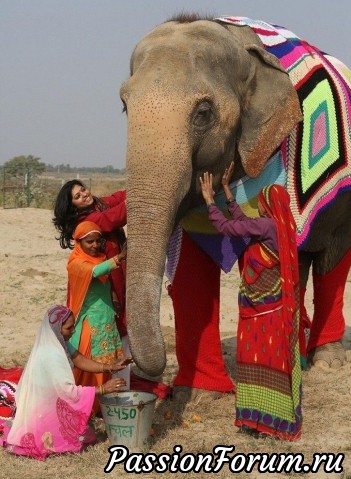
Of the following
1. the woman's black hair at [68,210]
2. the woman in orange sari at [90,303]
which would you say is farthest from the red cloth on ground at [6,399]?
the woman's black hair at [68,210]

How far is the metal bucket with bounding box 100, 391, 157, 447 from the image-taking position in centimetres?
456

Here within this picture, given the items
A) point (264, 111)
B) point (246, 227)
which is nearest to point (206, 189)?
point (246, 227)

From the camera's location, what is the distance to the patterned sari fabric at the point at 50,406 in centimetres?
470

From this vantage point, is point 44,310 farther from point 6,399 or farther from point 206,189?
point 206,189

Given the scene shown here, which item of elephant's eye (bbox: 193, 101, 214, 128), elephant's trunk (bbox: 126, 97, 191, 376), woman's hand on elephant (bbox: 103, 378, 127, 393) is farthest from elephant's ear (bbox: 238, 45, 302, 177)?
woman's hand on elephant (bbox: 103, 378, 127, 393)

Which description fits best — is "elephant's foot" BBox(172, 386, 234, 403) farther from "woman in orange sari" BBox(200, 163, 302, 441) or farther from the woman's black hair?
the woman's black hair

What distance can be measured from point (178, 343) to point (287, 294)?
51.9 inches

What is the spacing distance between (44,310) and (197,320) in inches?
152

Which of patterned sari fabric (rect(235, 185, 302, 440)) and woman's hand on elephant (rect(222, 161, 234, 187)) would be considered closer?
patterned sari fabric (rect(235, 185, 302, 440))

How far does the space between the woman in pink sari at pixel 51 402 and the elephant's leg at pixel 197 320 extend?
3.50ft

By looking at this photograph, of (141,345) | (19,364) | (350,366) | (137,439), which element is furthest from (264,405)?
(19,364)

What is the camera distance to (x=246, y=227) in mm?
4832

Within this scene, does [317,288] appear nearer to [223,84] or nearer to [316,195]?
[316,195]

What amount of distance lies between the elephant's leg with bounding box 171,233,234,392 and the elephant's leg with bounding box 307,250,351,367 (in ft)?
3.98
